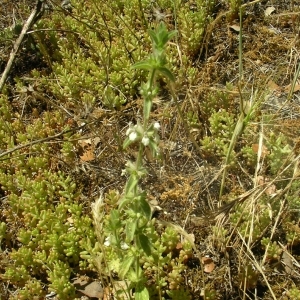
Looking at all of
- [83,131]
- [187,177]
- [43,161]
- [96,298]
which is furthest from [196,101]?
[96,298]

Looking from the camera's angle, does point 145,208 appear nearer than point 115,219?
Yes

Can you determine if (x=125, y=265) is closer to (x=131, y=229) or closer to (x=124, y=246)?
(x=124, y=246)

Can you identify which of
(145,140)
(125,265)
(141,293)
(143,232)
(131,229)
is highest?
(145,140)

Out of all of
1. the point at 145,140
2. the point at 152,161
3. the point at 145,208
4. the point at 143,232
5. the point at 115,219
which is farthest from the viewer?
the point at 152,161

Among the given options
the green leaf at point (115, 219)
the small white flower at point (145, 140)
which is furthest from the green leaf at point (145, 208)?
the small white flower at point (145, 140)

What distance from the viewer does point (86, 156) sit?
4211mm

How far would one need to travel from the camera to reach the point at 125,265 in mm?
2746

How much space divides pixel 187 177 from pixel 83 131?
110 cm

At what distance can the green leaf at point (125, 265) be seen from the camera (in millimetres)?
2732

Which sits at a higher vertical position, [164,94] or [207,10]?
[207,10]

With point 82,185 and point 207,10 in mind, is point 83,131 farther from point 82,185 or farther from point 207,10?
point 207,10

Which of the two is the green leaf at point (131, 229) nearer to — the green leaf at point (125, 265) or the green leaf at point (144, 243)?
the green leaf at point (144, 243)

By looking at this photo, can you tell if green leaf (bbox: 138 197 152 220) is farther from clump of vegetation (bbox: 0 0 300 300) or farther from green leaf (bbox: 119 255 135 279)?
green leaf (bbox: 119 255 135 279)

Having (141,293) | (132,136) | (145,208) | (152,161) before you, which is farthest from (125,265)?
(152,161)
